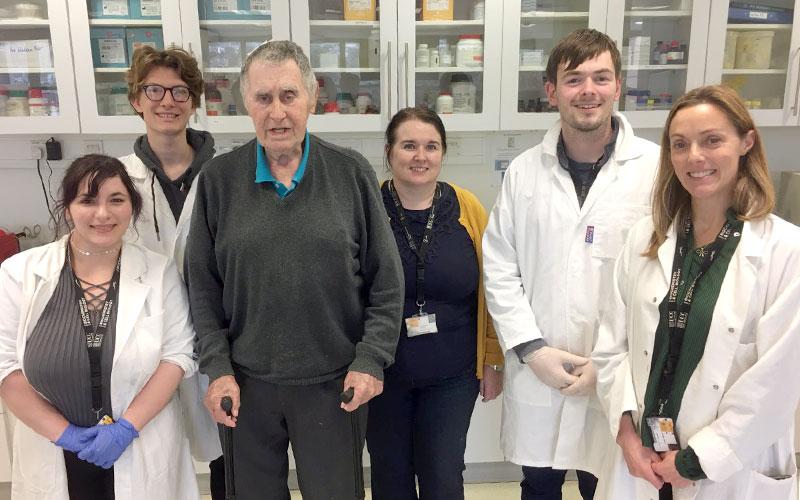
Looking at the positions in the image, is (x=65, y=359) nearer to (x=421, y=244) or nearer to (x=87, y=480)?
(x=87, y=480)

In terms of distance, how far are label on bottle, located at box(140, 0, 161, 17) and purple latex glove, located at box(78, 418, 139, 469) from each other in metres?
A: 1.52

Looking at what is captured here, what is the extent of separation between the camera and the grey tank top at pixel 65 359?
1.28 meters

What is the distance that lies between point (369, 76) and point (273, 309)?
1.25 meters

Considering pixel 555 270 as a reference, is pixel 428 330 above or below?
below

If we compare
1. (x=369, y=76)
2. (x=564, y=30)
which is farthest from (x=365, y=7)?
(x=564, y=30)

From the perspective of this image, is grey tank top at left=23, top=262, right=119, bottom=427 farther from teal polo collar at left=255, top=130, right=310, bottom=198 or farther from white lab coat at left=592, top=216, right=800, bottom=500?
white lab coat at left=592, top=216, right=800, bottom=500

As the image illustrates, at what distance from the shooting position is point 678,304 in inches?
45.5

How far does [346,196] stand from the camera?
1.32 meters

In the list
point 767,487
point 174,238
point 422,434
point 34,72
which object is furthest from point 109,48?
point 767,487

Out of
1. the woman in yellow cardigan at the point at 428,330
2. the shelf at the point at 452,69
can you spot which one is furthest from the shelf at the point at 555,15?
the woman in yellow cardigan at the point at 428,330

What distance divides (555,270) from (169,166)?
44.9 inches

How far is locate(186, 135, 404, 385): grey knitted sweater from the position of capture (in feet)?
4.14

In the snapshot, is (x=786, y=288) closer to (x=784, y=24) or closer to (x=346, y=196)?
(x=346, y=196)

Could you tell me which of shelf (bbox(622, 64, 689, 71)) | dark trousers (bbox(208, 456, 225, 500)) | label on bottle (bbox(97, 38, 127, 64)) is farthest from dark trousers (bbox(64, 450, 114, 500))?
shelf (bbox(622, 64, 689, 71))
